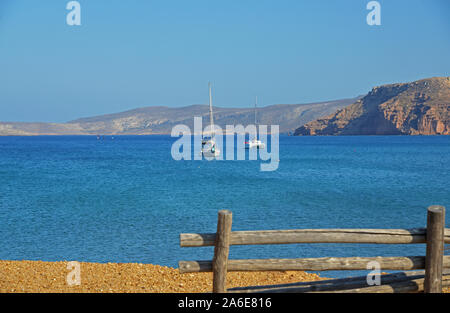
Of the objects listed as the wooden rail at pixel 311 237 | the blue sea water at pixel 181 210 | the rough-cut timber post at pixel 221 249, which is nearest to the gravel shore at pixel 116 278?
the rough-cut timber post at pixel 221 249

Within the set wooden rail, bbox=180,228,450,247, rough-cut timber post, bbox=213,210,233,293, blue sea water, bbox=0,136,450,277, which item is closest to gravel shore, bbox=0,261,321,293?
rough-cut timber post, bbox=213,210,233,293

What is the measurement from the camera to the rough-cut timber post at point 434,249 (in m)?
5.76

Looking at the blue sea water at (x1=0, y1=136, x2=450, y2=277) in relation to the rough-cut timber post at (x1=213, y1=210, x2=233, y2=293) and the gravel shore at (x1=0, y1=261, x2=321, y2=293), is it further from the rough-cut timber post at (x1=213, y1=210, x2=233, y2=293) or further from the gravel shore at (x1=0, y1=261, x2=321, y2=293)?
the rough-cut timber post at (x1=213, y1=210, x2=233, y2=293)

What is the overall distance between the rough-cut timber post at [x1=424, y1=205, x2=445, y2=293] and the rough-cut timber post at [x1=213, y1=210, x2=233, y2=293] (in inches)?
93.2

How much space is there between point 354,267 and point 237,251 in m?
11.3

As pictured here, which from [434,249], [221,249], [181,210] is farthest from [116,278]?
[181,210]

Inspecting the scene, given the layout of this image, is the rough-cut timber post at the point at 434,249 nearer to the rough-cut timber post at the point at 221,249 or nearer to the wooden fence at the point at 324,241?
the wooden fence at the point at 324,241

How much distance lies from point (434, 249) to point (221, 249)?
2533mm

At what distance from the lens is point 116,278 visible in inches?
401

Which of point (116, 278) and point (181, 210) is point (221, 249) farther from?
point (181, 210)

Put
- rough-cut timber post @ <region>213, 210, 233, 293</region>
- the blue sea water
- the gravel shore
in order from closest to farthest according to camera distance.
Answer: rough-cut timber post @ <region>213, 210, 233, 293</region> → the gravel shore → the blue sea water

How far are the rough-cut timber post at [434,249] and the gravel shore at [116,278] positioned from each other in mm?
4406

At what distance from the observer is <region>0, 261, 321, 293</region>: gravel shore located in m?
8.64

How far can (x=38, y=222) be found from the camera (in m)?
24.0
